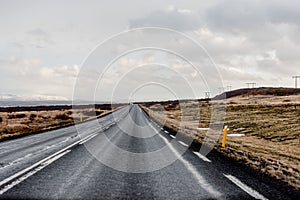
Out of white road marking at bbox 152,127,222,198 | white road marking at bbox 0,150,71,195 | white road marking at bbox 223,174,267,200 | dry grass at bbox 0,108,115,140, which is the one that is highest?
white road marking at bbox 223,174,267,200

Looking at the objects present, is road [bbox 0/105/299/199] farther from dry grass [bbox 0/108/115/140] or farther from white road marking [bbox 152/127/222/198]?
dry grass [bbox 0/108/115/140]

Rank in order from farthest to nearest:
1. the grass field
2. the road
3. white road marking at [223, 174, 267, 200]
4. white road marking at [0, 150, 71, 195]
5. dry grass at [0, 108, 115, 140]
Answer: the grass field < dry grass at [0, 108, 115, 140] < white road marking at [0, 150, 71, 195] < the road < white road marking at [223, 174, 267, 200]

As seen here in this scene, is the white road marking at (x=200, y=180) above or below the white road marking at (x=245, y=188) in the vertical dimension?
below

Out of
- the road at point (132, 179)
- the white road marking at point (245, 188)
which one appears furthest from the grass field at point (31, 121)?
the white road marking at point (245, 188)

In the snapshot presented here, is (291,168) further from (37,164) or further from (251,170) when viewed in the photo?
(37,164)

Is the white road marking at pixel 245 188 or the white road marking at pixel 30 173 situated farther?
the white road marking at pixel 30 173

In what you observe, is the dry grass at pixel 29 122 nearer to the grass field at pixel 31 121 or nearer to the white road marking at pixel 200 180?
the grass field at pixel 31 121

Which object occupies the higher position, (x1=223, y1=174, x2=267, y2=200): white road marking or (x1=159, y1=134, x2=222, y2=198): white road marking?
(x1=223, y1=174, x2=267, y2=200): white road marking

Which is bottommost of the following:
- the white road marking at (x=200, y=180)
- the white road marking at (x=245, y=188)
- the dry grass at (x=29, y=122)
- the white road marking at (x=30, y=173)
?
the dry grass at (x=29, y=122)

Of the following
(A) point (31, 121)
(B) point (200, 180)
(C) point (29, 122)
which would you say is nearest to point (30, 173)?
(B) point (200, 180)

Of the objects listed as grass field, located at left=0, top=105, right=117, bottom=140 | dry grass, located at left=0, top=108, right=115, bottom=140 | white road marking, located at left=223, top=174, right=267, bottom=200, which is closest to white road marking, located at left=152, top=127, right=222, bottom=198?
white road marking, located at left=223, top=174, right=267, bottom=200

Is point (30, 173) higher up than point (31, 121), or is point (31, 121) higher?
point (30, 173)

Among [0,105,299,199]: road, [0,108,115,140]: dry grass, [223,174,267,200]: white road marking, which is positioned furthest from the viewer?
[0,108,115,140]: dry grass

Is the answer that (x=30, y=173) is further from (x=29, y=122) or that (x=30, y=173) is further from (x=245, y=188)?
(x=29, y=122)
